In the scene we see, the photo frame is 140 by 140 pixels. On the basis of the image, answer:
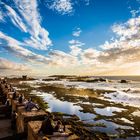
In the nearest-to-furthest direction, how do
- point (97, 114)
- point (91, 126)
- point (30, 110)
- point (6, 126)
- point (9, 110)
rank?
point (30, 110) → point (6, 126) → point (9, 110) → point (91, 126) → point (97, 114)

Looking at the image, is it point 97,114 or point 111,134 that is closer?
point 111,134

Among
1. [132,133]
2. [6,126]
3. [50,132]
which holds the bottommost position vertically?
[132,133]

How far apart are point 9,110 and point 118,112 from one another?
1580 centimetres

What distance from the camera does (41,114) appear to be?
1045 centimetres

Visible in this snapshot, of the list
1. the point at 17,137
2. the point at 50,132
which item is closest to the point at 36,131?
the point at 50,132

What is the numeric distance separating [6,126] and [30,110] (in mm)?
2545

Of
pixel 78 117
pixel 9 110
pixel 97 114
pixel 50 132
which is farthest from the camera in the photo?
pixel 97 114

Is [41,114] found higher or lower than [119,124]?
higher

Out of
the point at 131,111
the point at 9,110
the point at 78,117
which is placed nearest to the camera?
the point at 9,110

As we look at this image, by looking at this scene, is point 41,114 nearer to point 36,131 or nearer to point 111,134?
point 36,131

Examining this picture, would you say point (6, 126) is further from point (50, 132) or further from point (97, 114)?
point (97, 114)

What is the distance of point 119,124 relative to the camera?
22.5m

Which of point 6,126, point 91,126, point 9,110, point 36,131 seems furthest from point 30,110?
point 91,126

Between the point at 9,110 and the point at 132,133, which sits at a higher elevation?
the point at 9,110
